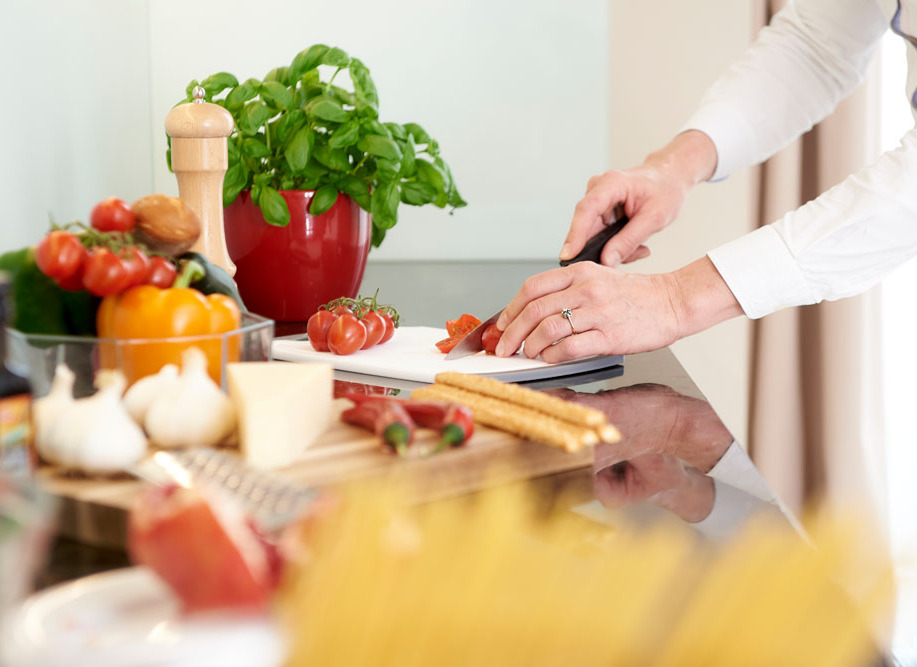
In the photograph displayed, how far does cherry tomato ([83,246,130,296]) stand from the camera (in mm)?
769

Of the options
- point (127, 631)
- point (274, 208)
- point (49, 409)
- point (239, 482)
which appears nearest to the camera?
point (127, 631)

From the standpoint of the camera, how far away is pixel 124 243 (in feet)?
2.65

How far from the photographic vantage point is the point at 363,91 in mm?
1494

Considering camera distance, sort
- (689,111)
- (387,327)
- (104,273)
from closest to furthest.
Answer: (104,273) < (387,327) < (689,111)

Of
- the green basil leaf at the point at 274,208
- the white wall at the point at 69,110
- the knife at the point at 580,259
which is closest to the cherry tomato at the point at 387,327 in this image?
the knife at the point at 580,259

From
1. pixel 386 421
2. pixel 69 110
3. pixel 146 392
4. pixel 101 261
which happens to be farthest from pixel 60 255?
pixel 69 110

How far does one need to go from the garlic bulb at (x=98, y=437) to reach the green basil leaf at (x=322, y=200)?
0.81m

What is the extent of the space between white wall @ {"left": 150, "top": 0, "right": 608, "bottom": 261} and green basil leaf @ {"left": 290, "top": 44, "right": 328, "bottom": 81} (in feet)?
2.79

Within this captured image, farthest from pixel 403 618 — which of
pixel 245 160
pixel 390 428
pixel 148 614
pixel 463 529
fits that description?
pixel 245 160

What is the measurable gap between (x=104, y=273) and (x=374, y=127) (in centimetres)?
74

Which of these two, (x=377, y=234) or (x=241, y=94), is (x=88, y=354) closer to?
(x=241, y=94)

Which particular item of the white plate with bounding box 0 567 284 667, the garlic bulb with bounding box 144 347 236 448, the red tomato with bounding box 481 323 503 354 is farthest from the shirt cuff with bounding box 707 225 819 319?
the white plate with bounding box 0 567 284 667

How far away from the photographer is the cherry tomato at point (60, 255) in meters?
0.76

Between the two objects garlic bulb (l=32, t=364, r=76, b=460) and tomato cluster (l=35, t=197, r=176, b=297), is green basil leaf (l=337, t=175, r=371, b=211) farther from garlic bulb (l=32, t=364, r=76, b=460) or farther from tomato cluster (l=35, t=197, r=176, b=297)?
garlic bulb (l=32, t=364, r=76, b=460)
